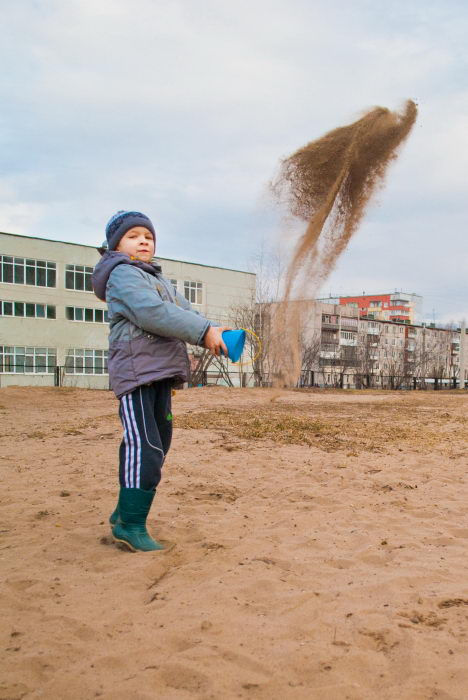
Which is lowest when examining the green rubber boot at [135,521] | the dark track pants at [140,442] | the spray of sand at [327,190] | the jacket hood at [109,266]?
the green rubber boot at [135,521]

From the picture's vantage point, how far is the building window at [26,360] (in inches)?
1523

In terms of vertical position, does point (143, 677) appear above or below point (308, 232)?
below

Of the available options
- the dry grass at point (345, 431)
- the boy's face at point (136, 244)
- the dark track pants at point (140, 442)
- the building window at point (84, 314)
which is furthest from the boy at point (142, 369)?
the building window at point (84, 314)

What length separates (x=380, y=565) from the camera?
9.84ft

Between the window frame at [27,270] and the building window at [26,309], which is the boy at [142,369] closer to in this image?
the window frame at [27,270]

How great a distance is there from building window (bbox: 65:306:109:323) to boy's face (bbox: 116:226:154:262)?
39.6m

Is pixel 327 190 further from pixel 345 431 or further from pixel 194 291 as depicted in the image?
pixel 194 291

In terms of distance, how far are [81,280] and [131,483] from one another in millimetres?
40702

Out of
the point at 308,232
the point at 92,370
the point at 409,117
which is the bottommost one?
the point at 92,370

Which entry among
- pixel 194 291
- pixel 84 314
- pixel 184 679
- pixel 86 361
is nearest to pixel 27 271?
pixel 84 314

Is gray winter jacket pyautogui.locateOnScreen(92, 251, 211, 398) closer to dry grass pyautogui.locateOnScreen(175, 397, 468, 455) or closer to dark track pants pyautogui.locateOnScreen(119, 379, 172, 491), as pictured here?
dark track pants pyautogui.locateOnScreen(119, 379, 172, 491)

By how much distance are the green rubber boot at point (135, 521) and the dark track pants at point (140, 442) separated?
43 mm

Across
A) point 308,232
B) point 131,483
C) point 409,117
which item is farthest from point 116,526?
point 409,117

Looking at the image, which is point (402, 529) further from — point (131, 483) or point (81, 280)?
point (81, 280)
